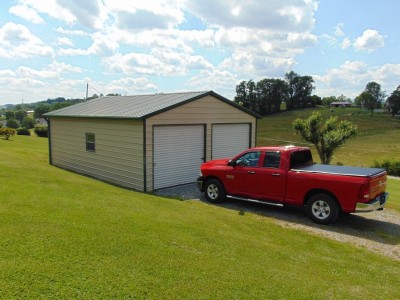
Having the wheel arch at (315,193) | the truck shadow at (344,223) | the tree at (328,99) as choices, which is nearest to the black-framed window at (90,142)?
the truck shadow at (344,223)

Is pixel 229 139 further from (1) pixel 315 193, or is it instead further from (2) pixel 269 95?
(2) pixel 269 95

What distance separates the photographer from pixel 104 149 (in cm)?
1453

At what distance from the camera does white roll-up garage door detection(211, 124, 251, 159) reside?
1514cm

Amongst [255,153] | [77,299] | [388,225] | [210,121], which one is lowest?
[388,225]

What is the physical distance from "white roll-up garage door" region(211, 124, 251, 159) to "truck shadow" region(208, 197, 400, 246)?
453 cm

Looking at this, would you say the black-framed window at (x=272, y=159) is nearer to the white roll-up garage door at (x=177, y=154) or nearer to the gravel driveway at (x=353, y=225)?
the gravel driveway at (x=353, y=225)

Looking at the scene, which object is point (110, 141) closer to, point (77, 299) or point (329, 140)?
point (77, 299)

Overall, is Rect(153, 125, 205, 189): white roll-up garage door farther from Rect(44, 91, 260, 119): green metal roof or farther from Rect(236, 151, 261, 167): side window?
Rect(236, 151, 261, 167): side window

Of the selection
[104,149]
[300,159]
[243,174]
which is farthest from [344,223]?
[104,149]

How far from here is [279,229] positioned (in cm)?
821

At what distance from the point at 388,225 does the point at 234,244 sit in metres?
5.04

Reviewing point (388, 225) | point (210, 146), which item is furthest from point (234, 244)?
point (210, 146)

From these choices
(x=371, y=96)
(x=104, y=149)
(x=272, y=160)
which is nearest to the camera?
(x=272, y=160)

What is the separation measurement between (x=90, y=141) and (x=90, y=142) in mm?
45
